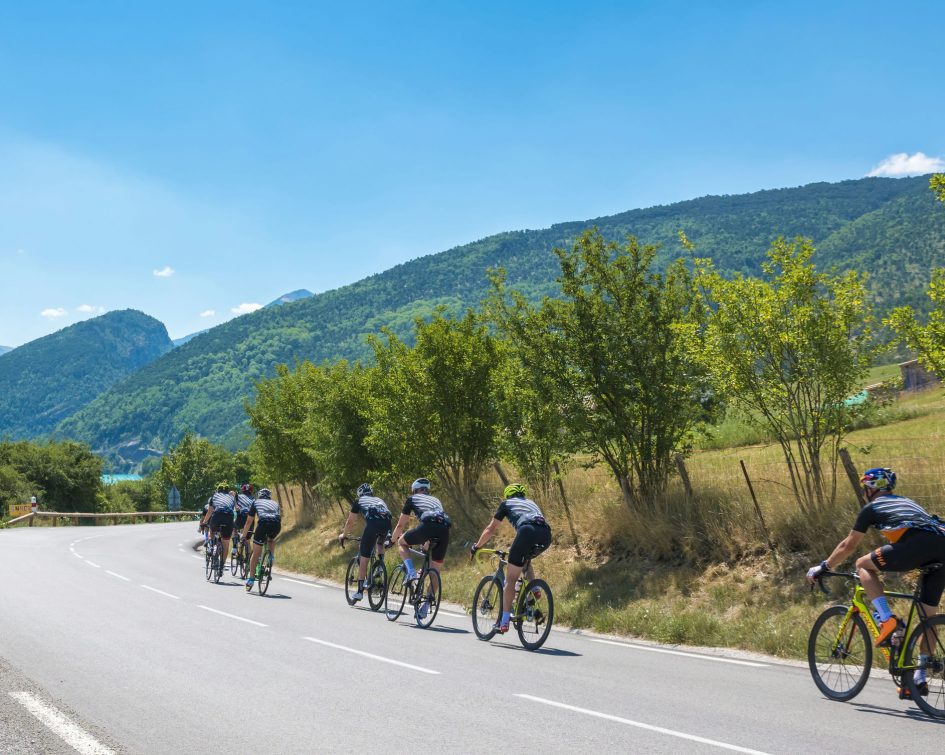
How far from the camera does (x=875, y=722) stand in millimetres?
6379

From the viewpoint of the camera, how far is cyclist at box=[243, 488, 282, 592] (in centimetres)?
1684

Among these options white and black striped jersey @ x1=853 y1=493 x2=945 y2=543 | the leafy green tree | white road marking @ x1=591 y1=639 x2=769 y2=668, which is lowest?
white road marking @ x1=591 y1=639 x2=769 y2=668

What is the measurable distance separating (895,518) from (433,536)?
7054 millimetres

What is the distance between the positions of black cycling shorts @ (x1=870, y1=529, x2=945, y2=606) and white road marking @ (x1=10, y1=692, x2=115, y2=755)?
228 inches

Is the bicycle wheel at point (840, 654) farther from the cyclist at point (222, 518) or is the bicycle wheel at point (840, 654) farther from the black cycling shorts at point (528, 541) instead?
the cyclist at point (222, 518)

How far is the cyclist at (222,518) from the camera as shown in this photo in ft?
66.1

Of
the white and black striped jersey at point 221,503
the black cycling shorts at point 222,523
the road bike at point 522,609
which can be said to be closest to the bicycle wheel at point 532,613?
the road bike at point 522,609

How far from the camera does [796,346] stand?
40.5 feet

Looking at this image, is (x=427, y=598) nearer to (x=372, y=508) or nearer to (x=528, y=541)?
(x=372, y=508)

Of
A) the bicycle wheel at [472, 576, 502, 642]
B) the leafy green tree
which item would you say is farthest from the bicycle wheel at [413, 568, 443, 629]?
the leafy green tree

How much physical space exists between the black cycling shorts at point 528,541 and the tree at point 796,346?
13.7ft

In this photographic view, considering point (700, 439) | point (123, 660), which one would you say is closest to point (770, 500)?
point (700, 439)

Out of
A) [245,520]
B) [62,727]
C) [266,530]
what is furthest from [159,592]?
[62,727]

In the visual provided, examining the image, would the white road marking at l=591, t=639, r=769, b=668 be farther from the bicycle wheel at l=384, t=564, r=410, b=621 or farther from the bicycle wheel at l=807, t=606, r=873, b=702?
the bicycle wheel at l=384, t=564, r=410, b=621
